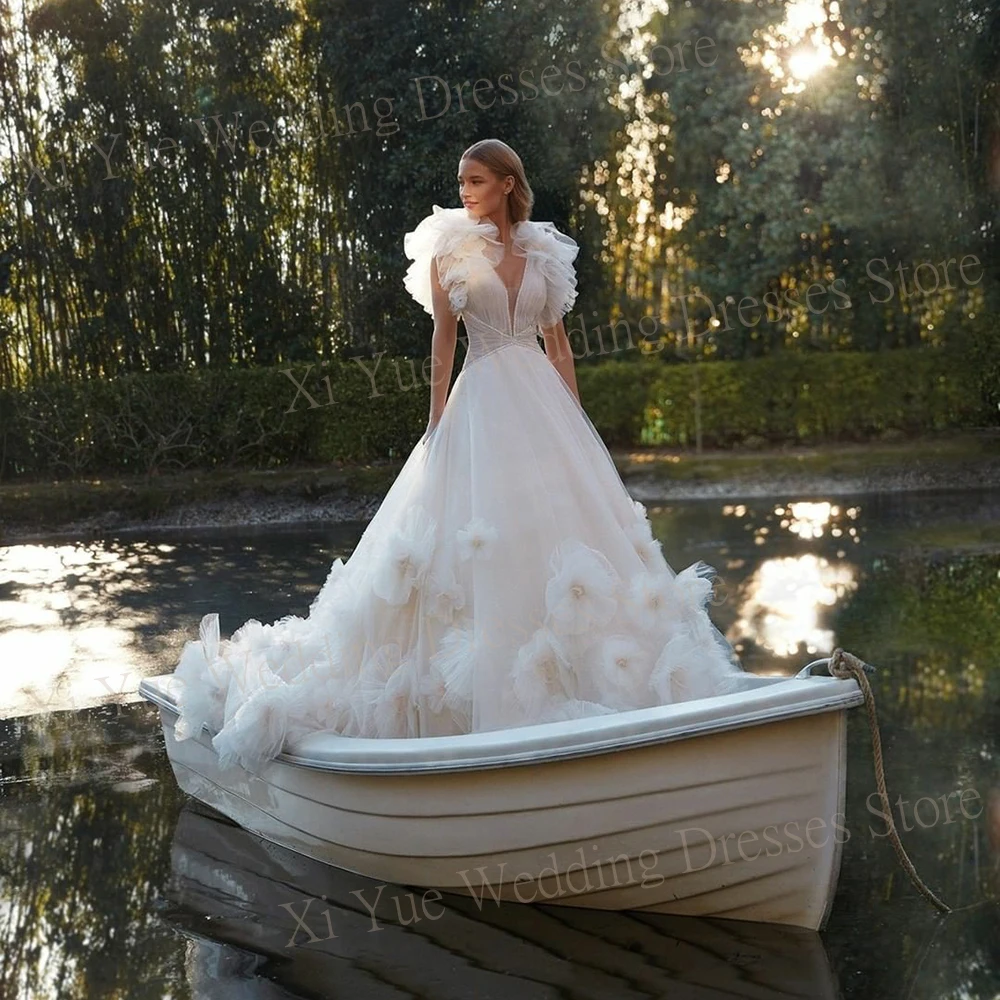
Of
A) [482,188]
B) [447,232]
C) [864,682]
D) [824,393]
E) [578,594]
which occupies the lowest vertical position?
[864,682]

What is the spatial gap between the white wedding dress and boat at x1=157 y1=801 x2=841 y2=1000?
40 cm

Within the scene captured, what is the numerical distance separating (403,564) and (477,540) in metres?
0.22

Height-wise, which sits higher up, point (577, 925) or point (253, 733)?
point (253, 733)

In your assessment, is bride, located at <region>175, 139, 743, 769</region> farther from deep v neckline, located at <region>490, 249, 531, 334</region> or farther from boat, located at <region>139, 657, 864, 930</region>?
boat, located at <region>139, 657, 864, 930</region>

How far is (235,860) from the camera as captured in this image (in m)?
3.63

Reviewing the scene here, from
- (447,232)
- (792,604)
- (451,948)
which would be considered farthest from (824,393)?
(451,948)

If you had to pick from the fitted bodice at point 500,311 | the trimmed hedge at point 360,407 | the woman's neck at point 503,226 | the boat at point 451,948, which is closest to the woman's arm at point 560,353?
the fitted bodice at point 500,311

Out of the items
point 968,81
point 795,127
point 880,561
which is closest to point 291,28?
point 795,127

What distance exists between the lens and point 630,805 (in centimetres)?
291

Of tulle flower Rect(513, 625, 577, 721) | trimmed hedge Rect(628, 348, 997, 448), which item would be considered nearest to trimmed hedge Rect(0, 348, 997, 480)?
trimmed hedge Rect(628, 348, 997, 448)

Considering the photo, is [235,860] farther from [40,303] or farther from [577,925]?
[40,303]

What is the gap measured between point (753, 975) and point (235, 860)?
1.53 metres

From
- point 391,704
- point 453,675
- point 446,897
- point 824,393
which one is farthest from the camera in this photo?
point 824,393

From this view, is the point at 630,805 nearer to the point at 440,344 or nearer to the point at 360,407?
the point at 440,344
